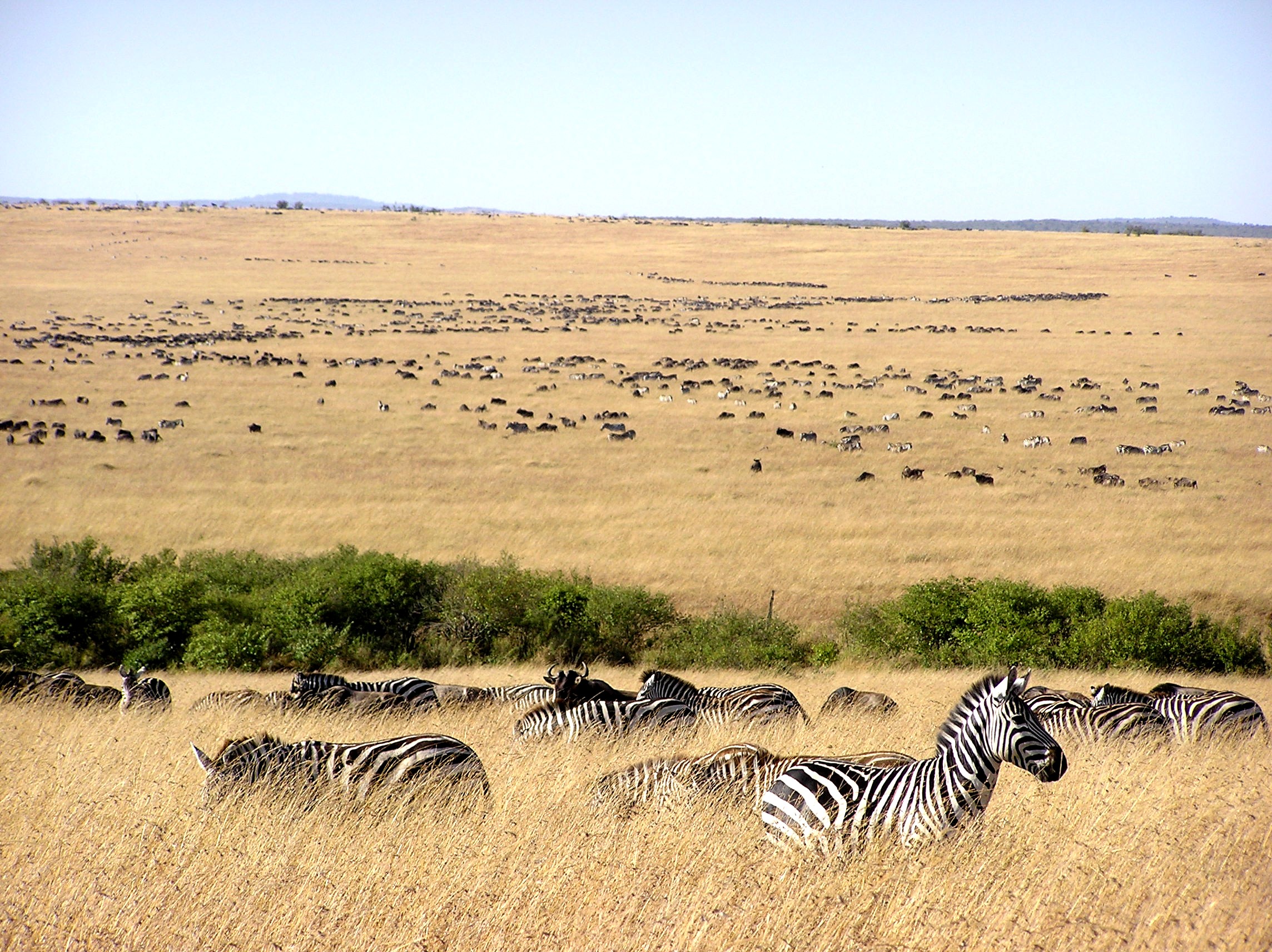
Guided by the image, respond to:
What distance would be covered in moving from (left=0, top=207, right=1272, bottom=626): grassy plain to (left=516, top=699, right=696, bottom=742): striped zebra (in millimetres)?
9445

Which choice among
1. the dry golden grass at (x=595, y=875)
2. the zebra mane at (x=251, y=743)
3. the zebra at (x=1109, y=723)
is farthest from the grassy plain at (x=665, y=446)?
the dry golden grass at (x=595, y=875)

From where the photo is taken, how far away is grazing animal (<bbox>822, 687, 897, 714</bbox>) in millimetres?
11656

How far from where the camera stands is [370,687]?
42.7 ft

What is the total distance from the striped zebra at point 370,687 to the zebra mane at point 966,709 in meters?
7.40

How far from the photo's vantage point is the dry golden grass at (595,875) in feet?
17.4

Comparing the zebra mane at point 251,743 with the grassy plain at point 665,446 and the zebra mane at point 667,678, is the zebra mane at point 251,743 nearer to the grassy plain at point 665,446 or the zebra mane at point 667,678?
the zebra mane at point 667,678

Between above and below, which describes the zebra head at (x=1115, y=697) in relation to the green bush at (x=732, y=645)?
above

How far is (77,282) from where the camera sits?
94.9 meters

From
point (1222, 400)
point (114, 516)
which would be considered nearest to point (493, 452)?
point (114, 516)

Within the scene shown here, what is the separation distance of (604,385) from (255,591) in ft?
100

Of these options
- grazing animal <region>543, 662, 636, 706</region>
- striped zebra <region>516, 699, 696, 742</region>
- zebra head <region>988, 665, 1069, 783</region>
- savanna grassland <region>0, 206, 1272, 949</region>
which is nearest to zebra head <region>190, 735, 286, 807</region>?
savanna grassland <region>0, 206, 1272, 949</region>

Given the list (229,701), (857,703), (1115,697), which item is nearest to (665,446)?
(857,703)

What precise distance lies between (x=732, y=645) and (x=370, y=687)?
6659 millimetres

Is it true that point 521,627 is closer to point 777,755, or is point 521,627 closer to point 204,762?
point 777,755
